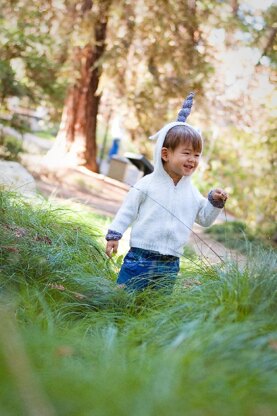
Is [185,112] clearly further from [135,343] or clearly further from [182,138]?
[135,343]

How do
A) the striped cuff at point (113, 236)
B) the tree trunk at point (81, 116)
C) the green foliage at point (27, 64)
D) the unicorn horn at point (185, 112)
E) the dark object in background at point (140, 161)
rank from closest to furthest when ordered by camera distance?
the striped cuff at point (113, 236) → the unicorn horn at point (185, 112) → the dark object in background at point (140, 161) → the green foliage at point (27, 64) → the tree trunk at point (81, 116)

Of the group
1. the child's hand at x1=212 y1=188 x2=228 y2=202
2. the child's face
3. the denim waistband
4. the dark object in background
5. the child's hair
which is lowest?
the denim waistband

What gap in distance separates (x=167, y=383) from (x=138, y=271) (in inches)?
88.9

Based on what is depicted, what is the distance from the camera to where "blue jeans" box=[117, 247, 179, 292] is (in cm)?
372

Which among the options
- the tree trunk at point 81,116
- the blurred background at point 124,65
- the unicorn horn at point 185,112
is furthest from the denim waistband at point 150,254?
the tree trunk at point 81,116

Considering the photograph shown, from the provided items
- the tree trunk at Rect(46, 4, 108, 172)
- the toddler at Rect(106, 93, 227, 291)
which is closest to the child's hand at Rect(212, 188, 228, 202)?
the toddler at Rect(106, 93, 227, 291)

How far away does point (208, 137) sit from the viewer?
19.8 metres

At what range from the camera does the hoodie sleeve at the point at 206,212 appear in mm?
Answer: 4078

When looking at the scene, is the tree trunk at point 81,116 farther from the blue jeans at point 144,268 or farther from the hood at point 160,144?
the blue jeans at point 144,268

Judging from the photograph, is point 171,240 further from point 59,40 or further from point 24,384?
point 59,40

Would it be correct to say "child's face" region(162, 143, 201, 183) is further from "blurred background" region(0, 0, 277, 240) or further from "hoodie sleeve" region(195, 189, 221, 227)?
"blurred background" region(0, 0, 277, 240)

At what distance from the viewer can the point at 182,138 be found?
Result: 13.0ft

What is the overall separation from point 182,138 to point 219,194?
450mm

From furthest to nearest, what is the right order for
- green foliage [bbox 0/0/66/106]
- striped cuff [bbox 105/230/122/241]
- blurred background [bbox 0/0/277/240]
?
1. blurred background [bbox 0/0/277/240]
2. green foliage [bbox 0/0/66/106]
3. striped cuff [bbox 105/230/122/241]
